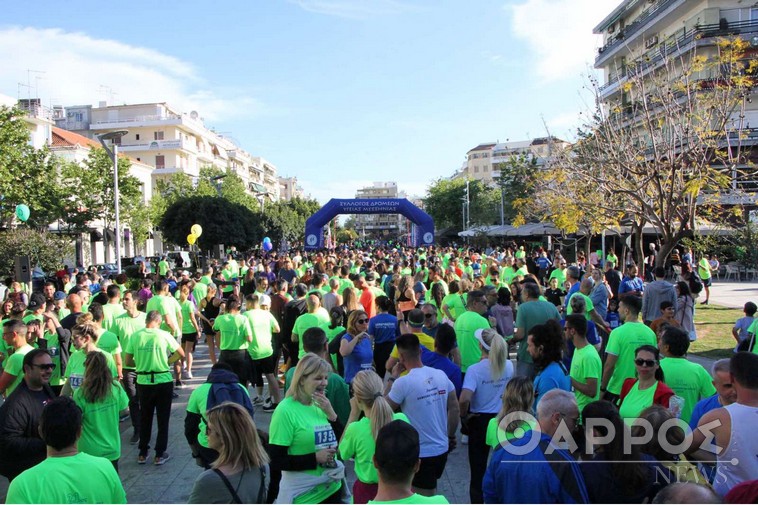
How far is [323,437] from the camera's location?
3.60 meters

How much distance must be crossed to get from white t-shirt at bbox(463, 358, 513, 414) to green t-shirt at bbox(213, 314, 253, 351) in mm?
3650

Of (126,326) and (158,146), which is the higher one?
(158,146)

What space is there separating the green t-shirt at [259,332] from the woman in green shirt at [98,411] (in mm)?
2998

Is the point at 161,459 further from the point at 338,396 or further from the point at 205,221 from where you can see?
the point at 205,221

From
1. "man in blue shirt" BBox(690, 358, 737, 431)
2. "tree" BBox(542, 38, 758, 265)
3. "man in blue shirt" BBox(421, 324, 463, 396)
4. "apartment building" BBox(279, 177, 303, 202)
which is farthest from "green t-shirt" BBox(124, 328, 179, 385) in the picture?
"apartment building" BBox(279, 177, 303, 202)

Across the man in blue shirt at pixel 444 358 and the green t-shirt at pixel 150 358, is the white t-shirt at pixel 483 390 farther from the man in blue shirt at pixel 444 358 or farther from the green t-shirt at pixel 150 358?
the green t-shirt at pixel 150 358

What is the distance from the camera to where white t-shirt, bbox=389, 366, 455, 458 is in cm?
411

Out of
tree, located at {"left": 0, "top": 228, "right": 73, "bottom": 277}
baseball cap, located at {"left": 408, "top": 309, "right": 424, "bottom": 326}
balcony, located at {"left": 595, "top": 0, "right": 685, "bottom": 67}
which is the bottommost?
baseball cap, located at {"left": 408, "top": 309, "right": 424, "bottom": 326}

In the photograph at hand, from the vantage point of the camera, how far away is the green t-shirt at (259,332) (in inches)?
298

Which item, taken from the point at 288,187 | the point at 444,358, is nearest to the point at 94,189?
the point at 444,358

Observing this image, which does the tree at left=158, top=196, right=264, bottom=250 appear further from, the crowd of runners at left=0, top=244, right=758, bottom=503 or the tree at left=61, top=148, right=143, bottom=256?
the crowd of runners at left=0, top=244, right=758, bottom=503

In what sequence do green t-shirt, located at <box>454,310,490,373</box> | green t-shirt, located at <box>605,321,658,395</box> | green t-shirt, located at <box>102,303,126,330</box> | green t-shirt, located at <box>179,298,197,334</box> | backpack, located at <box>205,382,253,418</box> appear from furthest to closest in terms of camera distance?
1. green t-shirt, located at <box>179,298,197,334</box>
2. green t-shirt, located at <box>102,303,126,330</box>
3. green t-shirt, located at <box>454,310,490,373</box>
4. green t-shirt, located at <box>605,321,658,395</box>
5. backpack, located at <box>205,382,253,418</box>

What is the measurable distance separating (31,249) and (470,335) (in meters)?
18.9

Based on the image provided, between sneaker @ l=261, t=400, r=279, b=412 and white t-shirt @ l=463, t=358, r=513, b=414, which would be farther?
sneaker @ l=261, t=400, r=279, b=412
